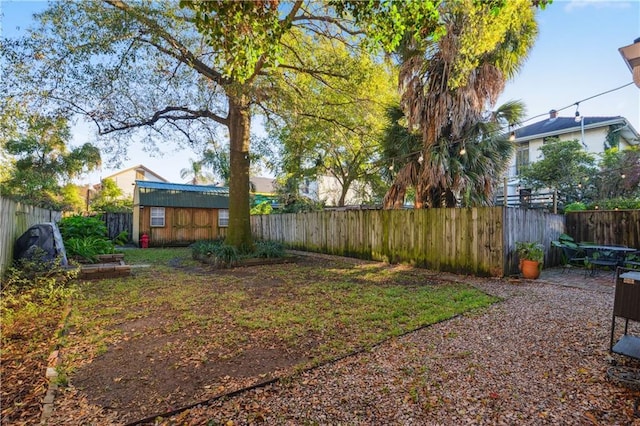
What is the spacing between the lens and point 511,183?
60.4ft

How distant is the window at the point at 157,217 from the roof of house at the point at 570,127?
19.9m

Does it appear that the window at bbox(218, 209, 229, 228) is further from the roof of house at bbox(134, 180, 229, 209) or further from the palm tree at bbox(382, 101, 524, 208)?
the palm tree at bbox(382, 101, 524, 208)

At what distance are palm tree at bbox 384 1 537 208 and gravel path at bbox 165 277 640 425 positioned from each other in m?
5.33

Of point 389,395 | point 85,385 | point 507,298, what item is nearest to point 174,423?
point 85,385

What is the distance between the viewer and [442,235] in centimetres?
757

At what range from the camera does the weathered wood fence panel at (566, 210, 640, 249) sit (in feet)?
25.2

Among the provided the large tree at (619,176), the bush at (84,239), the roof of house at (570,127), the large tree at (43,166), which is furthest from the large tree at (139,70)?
the roof of house at (570,127)

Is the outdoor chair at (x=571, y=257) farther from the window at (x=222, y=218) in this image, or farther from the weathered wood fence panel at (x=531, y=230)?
the window at (x=222, y=218)

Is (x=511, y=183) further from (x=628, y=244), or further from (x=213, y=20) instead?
(x=213, y=20)

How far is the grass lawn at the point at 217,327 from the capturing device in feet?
7.80

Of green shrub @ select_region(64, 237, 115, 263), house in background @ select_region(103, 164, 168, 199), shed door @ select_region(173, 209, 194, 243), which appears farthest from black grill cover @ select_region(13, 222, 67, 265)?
house in background @ select_region(103, 164, 168, 199)

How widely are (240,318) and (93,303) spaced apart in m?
2.38

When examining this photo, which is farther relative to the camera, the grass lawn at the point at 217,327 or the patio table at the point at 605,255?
the patio table at the point at 605,255

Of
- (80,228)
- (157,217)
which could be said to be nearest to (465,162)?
(80,228)
